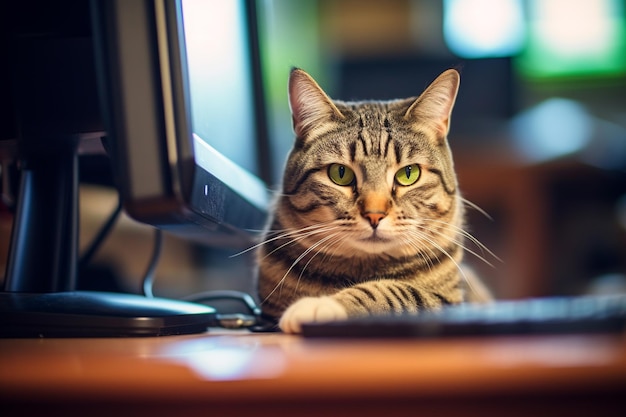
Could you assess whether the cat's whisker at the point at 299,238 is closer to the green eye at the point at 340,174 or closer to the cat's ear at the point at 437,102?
the green eye at the point at 340,174

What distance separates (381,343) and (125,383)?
17 cm

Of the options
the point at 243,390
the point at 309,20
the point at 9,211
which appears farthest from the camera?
the point at 309,20

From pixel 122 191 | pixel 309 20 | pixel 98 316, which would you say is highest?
pixel 309 20

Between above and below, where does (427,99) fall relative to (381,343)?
above

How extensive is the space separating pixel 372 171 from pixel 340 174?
0.16 feet

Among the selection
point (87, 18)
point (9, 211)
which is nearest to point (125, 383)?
point (87, 18)

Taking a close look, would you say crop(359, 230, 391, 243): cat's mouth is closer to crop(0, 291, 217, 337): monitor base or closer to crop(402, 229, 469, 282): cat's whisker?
crop(402, 229, 469, 282): cat's whisker

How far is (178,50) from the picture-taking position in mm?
567

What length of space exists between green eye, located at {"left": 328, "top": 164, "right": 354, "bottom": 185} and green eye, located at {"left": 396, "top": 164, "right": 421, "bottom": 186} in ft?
0.20

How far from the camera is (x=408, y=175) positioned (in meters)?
0.79

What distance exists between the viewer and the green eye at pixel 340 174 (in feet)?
2.56

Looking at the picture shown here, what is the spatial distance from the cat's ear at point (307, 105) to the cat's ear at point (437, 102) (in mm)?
98

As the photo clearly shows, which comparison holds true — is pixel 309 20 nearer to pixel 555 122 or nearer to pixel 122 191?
pixel 555 122

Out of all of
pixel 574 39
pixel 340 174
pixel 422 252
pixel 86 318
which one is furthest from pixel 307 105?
pixel 574 39
